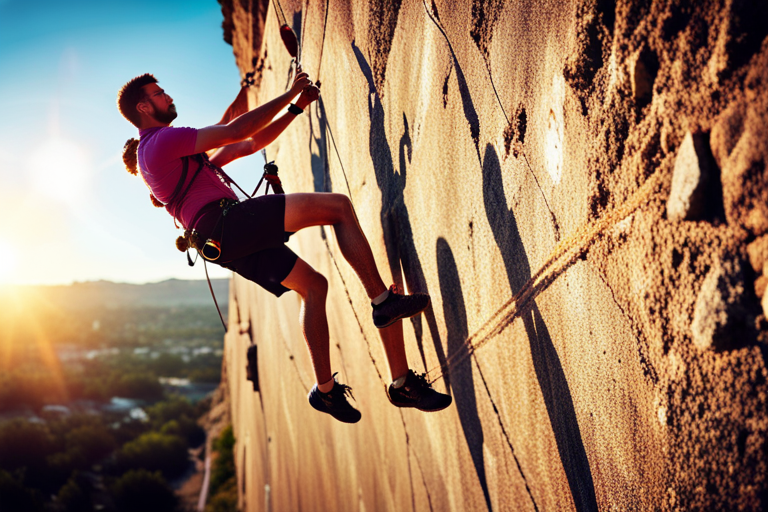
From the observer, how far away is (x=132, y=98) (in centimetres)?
171

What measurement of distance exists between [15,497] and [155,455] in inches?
190

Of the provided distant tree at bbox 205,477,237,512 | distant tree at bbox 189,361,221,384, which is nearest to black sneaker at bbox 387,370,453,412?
distant tree at bbox 205,477,237,512

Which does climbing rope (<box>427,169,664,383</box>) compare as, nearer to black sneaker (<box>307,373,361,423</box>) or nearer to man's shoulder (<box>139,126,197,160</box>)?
black sneaker (<box>307,373,361,423</box>)

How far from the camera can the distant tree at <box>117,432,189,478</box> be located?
1791 centimetres

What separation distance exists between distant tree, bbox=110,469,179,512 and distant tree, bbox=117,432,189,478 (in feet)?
7.81

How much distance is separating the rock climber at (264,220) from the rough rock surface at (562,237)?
23cm

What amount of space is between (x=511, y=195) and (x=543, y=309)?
301mm

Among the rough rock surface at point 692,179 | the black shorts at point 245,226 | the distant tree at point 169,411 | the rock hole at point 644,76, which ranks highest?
→ the distant tree at point 169,411

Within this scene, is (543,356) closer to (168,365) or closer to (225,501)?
(225,501)

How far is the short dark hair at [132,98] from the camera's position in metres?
1.70

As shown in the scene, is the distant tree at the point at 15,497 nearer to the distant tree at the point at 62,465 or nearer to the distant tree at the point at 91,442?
the distant tree at the point at 62,465

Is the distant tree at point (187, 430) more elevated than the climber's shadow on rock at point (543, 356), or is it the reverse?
the distant tree at point (187, 430)

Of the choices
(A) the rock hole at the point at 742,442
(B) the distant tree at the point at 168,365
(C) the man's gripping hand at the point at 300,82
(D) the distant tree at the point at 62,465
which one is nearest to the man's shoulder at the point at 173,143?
(C) the man's gripping hand at the point at 300,82

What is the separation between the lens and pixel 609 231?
971 millimetres
